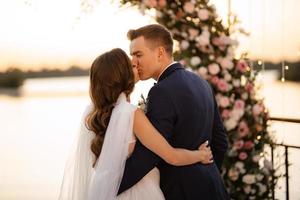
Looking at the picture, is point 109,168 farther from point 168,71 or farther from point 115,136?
point 168,71

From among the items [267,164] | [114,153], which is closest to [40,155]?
[267,164]

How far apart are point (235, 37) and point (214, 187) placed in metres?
1.37

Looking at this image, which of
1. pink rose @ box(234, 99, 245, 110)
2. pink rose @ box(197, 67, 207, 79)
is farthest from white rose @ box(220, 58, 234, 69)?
pink rose @ box(234, 99, 245, 110)

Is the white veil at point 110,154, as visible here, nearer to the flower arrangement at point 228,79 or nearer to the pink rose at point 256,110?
the flower arrangement at point 228,79

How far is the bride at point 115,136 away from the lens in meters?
2.38

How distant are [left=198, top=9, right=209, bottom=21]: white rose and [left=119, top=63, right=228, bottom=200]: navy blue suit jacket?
45.2 inches

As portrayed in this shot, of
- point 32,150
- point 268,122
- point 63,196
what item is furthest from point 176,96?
point 32,150

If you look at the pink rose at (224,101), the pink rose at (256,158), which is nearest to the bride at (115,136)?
the pink rose at (224,101)

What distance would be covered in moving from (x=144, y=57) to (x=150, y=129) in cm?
31

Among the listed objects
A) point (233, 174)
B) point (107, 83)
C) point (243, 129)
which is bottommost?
point (233, 174)

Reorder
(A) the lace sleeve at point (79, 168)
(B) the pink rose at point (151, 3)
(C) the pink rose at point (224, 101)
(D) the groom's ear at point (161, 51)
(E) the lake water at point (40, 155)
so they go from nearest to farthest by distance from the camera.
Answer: (D) the groom's ear at point (161, 51)
(A) the lace sleeve at point (79, 168)
(B) the pink rose at point (151, 3)
(C) the pink rose at point (224, 101)
(E) the lake water at point (40, 155)

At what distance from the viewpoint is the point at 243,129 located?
3.71 metres

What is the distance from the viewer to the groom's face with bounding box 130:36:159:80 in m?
2.47

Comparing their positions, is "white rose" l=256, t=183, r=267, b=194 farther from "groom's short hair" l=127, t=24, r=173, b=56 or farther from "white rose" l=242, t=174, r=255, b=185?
"groom's short hair" l=127, t=24, r=173, b=56
